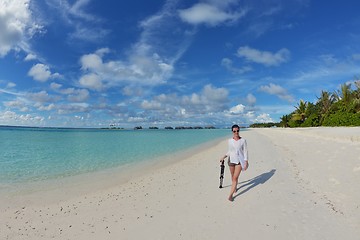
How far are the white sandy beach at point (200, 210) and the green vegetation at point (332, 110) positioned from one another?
46.9 m

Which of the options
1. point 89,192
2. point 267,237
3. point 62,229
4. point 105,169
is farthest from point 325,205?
point 105,169

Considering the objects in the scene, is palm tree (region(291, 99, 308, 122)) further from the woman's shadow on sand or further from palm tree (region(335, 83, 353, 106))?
the woman's shadow on sand

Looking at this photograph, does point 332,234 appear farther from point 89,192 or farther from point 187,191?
point 89,192

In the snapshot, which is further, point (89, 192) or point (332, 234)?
point (89, 192)

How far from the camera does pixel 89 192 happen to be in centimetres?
969

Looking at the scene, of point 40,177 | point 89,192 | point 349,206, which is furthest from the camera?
point 40,177

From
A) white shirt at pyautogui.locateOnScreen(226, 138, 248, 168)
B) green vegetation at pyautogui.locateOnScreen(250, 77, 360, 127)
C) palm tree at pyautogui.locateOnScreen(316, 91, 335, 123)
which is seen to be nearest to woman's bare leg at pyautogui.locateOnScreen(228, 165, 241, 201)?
white shirt at pyautogui.locateOnScreen(226, 138, 248, 168)

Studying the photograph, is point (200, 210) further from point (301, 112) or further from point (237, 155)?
point (301, 112)

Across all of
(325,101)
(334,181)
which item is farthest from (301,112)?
(334,181)

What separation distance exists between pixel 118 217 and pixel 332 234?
4.89 meters

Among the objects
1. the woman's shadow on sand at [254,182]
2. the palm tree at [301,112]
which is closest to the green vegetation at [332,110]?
the palm tree at [301,112]

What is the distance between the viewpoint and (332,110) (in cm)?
6406

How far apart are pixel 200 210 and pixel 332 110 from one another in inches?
2688

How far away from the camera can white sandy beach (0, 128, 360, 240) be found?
561 cm
